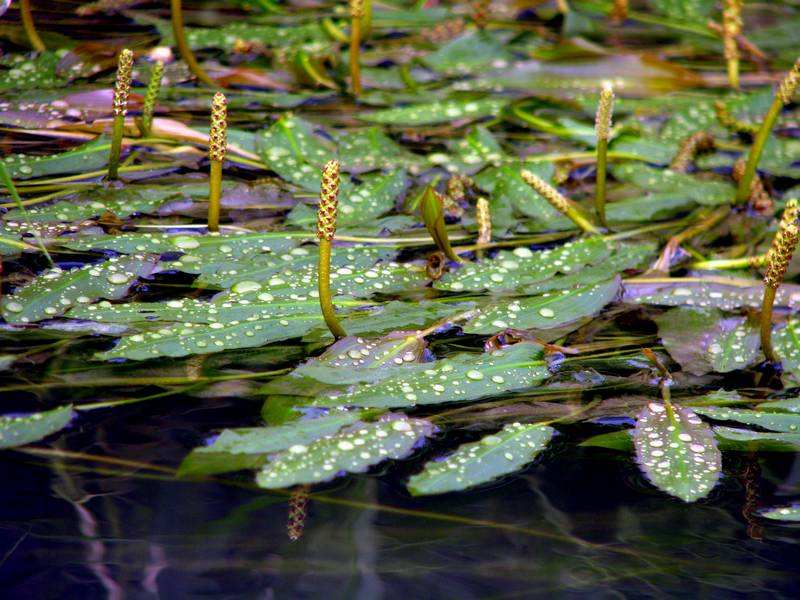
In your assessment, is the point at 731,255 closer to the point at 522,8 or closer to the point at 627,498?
the point at 627,498

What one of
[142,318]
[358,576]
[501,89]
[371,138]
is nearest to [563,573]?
[358,576]

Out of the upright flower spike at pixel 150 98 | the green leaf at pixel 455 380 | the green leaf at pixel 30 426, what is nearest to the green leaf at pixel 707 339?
the green leaf at pixel 455 380

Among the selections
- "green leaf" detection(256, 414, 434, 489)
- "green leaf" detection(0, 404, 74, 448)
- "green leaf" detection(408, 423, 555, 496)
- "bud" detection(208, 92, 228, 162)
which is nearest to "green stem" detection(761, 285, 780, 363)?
"green leaf" detection(408, 423, 555, 496)

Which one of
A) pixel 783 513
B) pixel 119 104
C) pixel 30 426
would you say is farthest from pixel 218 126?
pixel 783 513

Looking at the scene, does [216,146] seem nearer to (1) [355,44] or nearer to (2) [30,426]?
(2) [30,426]

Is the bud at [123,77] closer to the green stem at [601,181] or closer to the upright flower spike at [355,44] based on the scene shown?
the upright flower spike at [355,44]

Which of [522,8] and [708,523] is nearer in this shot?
[708,523]
